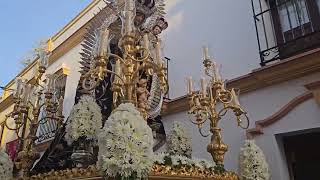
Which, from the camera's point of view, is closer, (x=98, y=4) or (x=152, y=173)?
(x=152, y=173)

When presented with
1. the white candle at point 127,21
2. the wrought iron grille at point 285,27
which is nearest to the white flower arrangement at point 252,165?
the wrought iron grille at point 285,27

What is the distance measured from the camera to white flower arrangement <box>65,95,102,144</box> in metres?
2.91

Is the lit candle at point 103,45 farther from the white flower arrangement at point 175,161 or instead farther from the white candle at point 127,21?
the white flower arrangement at point 175,161

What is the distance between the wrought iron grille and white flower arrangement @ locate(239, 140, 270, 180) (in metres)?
1.44

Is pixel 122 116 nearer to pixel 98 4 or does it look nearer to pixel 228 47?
pixel 228 47

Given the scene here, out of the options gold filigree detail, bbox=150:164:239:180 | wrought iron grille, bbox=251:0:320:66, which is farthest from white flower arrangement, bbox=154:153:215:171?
wrought iron grille, bbox=251:0:320:66

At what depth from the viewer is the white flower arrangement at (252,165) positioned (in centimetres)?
375

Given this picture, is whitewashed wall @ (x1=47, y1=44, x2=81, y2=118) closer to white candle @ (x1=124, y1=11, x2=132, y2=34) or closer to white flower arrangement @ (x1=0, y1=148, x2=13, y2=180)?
white flower arrangement @ (x1=0, y1=148, x2=13, y2=180)

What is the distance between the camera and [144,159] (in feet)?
6.88

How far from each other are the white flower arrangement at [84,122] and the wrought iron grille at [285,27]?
8.94 ft

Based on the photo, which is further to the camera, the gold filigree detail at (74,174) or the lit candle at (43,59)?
the lit candle at (43,59)

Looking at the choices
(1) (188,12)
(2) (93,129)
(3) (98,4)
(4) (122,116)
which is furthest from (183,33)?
(4) (122,116)

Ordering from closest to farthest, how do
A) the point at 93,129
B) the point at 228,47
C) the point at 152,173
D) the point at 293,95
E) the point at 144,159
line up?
the point at 144,159
the point at 152,173
the point at 93,129
the point at 293,95
the point at 228,47

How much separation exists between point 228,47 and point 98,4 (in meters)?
4.69
